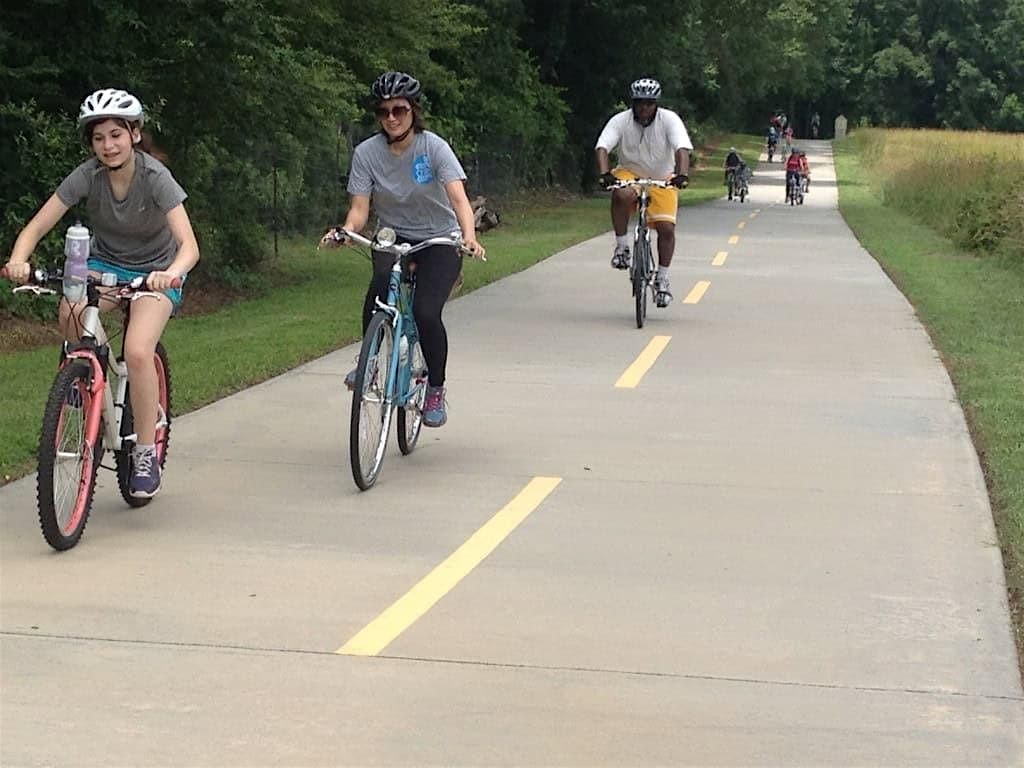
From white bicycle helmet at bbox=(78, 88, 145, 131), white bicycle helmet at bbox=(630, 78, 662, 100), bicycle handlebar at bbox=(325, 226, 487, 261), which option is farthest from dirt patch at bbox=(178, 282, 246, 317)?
white bicycle helmet at bbox=(78, 88, 145, 131)

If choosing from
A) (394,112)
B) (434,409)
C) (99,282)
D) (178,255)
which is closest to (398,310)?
(434,409)

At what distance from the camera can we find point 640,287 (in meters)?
15.1

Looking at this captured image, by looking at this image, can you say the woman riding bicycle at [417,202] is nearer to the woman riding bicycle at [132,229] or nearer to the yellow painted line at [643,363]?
the woman riding bicycle at [132,229]

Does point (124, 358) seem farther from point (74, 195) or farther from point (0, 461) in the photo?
point (0, 461)

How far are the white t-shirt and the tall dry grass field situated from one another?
1041 cm

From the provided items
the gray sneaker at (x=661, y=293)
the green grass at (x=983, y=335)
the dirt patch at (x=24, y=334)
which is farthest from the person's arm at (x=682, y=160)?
the dirt patch at (x=24, y=334)

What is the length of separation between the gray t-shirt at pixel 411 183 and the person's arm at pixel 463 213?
0.23 feet

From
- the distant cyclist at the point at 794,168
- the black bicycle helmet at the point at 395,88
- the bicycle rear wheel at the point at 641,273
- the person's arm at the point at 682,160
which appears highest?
the black bicycle helmet at the point at 395,88

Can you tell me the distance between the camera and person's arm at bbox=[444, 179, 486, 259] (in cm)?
862

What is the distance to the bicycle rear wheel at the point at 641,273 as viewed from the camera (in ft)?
49.6

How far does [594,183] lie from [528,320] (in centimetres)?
3276

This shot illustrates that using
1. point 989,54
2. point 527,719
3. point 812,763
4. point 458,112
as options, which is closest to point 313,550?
point 527,719

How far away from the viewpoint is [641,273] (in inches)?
595

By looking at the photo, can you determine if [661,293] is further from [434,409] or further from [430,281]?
[430,281]
